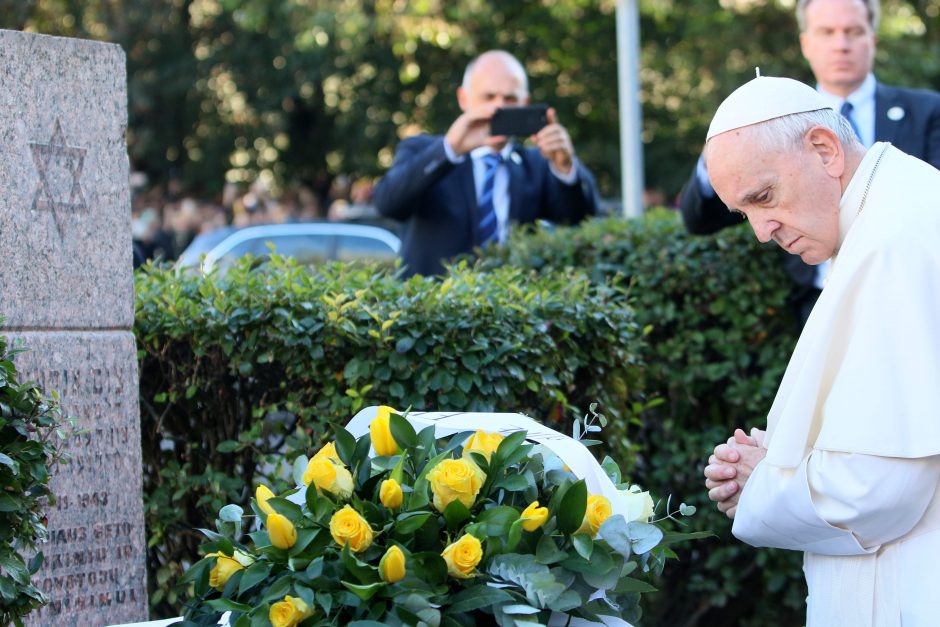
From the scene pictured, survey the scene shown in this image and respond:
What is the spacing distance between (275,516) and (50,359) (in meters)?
1.60

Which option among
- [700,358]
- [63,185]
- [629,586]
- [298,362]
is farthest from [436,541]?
[700,358]

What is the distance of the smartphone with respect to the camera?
590 cm

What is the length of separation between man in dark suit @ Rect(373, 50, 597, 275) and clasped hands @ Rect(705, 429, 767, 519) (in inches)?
116

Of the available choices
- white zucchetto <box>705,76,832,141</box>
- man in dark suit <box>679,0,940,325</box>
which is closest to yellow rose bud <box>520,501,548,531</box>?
white zucchetto <box>705,76,832,141</box>

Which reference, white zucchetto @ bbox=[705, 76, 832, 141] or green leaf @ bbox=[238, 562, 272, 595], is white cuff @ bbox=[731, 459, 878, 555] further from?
green leaf @ bbox=[238, 562, 272, 595]

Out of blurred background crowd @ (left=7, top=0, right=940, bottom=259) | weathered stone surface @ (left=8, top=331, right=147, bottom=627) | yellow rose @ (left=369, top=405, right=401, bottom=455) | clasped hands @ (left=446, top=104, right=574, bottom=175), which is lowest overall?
weathered stone surface @ (left=8, top=331, right=147, bottom=627)

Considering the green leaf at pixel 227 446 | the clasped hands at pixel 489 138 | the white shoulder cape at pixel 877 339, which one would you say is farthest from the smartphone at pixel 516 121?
the white shoulder cape at pixel 877 339

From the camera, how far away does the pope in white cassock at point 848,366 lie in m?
2.67

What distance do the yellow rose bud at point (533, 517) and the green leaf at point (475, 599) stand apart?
142 mm

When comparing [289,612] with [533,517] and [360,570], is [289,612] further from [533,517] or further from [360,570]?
[533,517]

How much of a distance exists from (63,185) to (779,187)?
2.10 metres

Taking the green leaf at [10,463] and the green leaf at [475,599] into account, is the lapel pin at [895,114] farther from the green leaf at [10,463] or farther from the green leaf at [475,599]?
the green leaf at [10,463]

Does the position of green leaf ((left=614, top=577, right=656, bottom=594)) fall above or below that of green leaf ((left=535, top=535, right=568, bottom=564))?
below

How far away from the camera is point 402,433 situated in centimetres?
257
